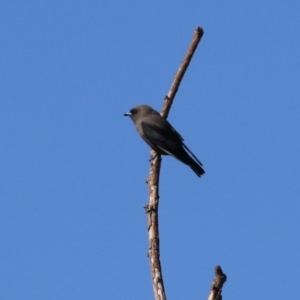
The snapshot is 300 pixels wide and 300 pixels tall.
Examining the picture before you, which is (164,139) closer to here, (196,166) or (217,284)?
(196,166)

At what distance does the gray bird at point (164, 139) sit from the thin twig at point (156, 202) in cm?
243

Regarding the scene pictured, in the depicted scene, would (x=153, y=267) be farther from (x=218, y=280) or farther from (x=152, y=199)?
(x=152, y=199)

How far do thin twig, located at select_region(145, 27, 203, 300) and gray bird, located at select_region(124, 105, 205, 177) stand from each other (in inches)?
95.8

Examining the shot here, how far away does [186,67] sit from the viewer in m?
5.86

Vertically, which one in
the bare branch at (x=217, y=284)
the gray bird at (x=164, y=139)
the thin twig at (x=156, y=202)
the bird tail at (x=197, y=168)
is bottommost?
the bare branch at (x=217, y=284)

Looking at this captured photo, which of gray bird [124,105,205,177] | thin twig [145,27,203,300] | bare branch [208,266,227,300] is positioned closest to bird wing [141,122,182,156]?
gray bird [124,105,205,177]

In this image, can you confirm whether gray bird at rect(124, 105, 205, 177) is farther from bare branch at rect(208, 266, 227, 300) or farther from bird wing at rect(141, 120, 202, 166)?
bare branch at rect(208, 266, 227, 300)

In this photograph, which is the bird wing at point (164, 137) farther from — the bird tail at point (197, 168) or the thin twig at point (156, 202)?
the thin twig at point (156, 202)

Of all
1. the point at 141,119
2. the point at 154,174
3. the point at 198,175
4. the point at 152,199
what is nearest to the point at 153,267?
the point at 152,199

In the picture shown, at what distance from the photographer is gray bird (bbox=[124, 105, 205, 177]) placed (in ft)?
31.0

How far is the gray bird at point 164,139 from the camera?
944 cm

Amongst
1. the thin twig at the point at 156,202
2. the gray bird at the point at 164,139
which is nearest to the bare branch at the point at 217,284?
the thin twig at the point at 156,202

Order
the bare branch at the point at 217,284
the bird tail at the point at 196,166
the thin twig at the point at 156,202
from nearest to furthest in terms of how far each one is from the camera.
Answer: the bare branch at the point at 217,284, the thin twig at the point at 156,202, the bird tail at the point at 196,166

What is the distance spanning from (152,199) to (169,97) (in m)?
1.91
